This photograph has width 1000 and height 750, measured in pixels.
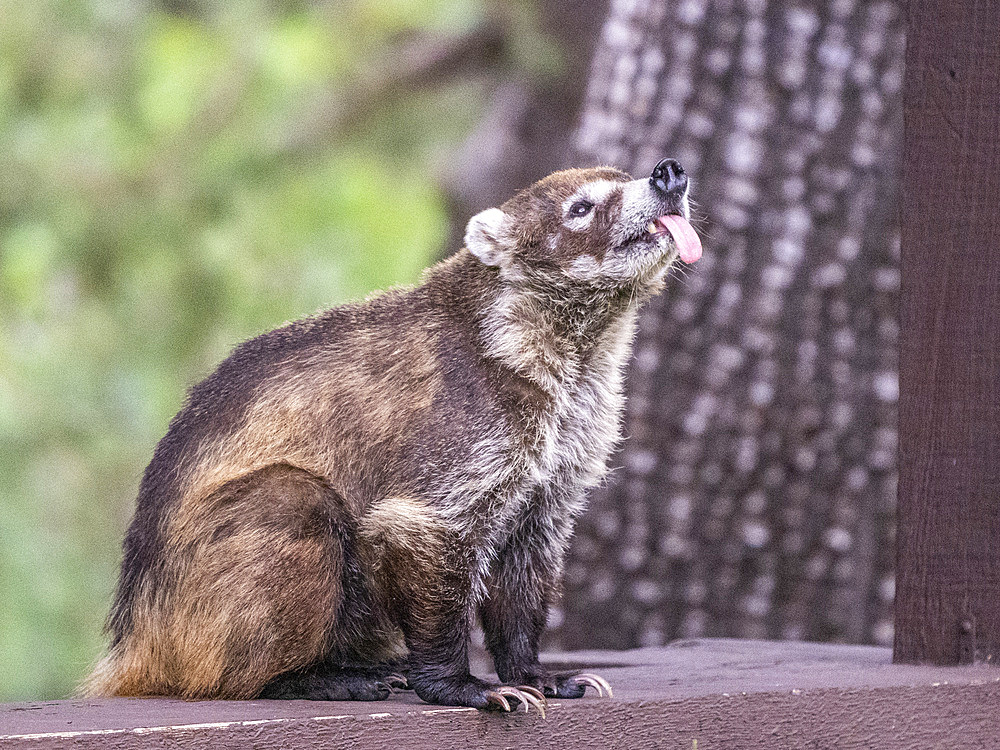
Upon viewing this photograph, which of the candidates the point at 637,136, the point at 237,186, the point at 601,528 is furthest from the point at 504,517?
the point at 237,186

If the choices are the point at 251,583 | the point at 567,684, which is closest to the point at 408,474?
the point at 251,583

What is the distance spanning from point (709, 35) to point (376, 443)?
9.76 ft

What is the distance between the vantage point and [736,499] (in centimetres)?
571

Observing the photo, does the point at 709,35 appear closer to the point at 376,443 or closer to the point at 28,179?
the point at 376,443

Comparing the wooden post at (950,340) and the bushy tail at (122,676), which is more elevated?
the wooden post at (950,340)

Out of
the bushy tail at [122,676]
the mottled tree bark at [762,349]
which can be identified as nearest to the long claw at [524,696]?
the bushy tail at [122,676]

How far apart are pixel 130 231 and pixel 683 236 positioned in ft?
16.4

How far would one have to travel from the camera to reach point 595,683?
3658 millimetres

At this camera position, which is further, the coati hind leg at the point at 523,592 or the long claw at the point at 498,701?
the coati hind leg at the point at 523,592

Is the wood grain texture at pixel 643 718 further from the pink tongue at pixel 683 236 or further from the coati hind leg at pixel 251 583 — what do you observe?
the pink tongue at pixel 683 236

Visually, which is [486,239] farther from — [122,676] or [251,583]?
[122,676]

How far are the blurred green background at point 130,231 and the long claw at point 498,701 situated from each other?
454cm

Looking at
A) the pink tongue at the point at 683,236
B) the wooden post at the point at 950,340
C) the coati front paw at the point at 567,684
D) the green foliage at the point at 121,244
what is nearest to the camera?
the coati front paw at the point at 567,684

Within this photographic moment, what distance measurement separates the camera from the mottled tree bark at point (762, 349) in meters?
5.70
